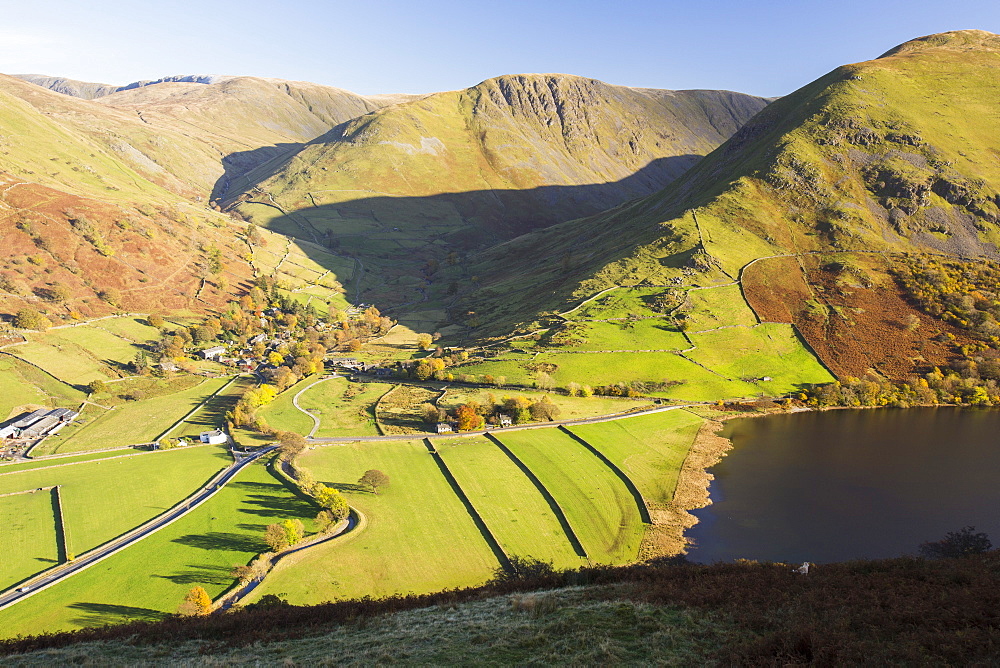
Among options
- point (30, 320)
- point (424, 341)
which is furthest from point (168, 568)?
point (30, 320)

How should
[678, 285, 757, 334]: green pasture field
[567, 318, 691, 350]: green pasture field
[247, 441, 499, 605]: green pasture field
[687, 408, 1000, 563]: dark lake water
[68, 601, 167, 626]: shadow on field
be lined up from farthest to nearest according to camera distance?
[678, 285, 757, 334]: green pasture field, [567, 318, 691, 350]: green pasture field, [687, 408, 1000, 563]: dark lake water, [247, 441, 499, 605]: green pasture field, [68, 601, 167, 626]: shadow on field

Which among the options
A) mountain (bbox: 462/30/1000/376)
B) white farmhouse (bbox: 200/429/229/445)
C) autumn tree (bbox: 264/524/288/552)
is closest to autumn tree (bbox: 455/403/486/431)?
autumn tree (bbox: 264/524/288/552)

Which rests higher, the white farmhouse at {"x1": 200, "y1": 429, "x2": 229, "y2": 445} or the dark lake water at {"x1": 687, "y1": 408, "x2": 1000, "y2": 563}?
the white farmhouse at {"x1": 200, "y1": 429, "x2": 229, "y2": 445}

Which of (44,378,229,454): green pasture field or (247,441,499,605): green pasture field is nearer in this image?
(247,441,499,605): green pasture field

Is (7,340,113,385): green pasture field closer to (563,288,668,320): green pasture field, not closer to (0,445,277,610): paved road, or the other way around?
(0,445,277,610): paved road

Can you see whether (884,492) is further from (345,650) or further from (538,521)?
(345,650)

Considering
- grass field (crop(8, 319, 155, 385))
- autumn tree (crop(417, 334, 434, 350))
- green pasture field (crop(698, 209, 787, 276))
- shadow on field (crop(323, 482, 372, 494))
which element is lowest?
shadow on field (crop(323, 482, 372, 494))

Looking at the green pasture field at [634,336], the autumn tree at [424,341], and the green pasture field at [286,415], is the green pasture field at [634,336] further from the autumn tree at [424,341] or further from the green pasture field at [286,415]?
the green pasture field at [286,415]
